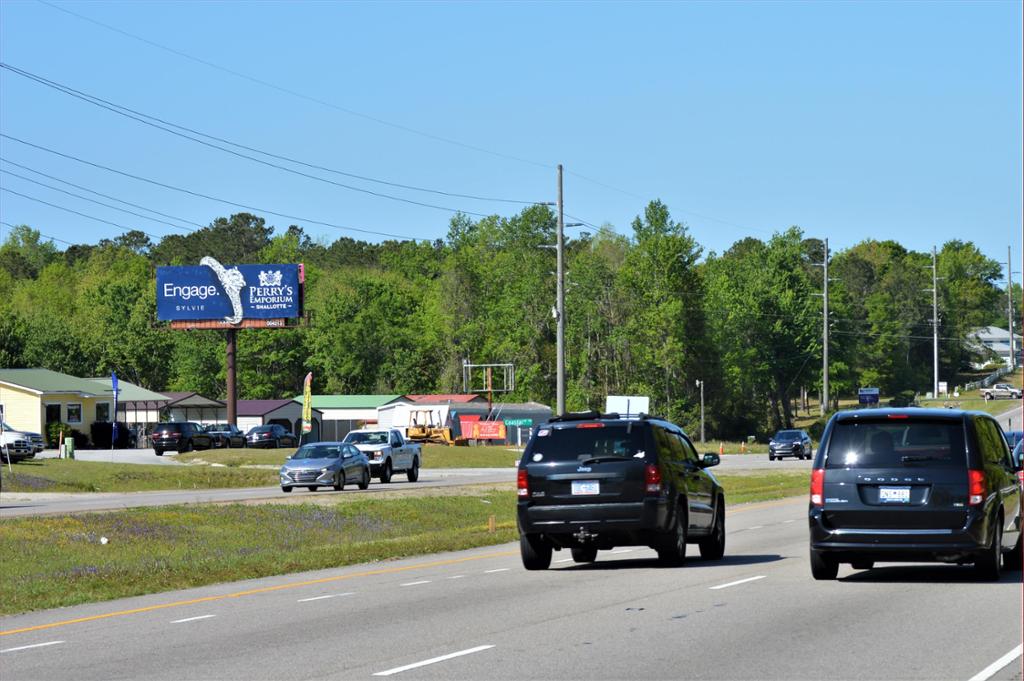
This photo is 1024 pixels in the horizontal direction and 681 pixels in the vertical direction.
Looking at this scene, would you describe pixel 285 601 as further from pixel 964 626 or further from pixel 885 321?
pixel 885 321

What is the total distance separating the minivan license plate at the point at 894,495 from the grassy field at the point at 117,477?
35.7m

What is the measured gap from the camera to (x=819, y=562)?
711 inches

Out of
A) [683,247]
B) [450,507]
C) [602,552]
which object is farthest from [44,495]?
[683,247]

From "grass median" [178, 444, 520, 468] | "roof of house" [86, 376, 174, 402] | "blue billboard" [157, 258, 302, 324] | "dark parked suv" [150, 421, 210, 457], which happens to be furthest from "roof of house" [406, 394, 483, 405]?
"grass median" [178, 444, 520, 468]

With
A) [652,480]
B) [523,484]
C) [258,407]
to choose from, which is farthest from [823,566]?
[258,407]

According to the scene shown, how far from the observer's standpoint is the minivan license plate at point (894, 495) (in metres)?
17.2

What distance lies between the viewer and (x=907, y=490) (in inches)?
678

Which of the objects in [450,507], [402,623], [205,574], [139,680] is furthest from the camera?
[450,507]

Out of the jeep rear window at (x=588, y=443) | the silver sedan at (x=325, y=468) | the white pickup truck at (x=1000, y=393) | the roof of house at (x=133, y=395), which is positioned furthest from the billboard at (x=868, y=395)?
the jeep rear window at (x=588, y=443)

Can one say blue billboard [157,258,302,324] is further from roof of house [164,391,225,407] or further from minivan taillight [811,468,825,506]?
minivan taillight [811,468,825,506]

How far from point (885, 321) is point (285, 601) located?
489ft

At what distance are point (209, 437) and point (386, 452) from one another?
3214 cm

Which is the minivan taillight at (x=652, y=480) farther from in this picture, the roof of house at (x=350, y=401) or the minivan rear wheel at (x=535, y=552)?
the roof of house at (x=350, y=401)

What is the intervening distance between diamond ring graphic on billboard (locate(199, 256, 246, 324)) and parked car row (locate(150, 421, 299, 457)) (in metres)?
7.93
